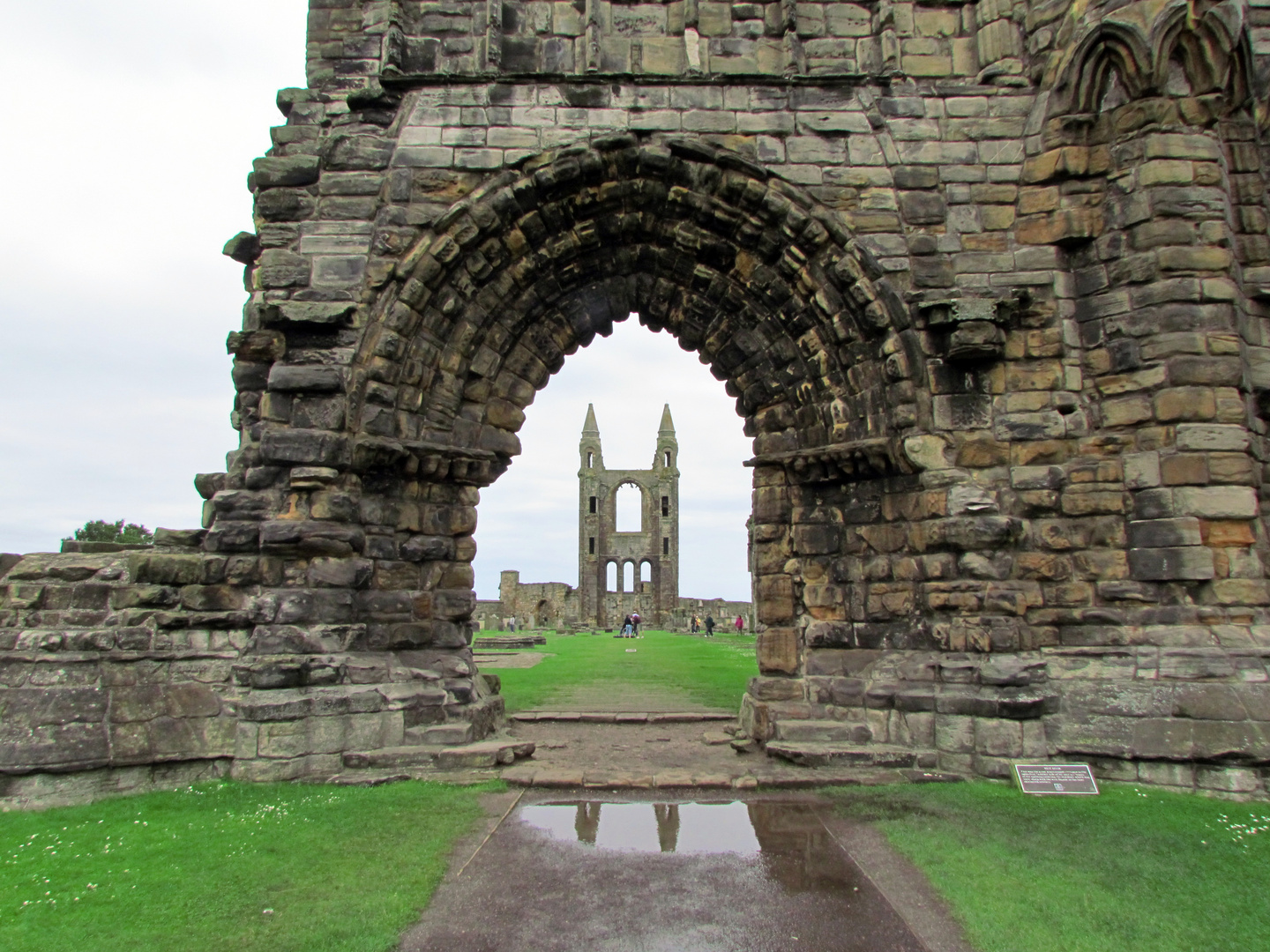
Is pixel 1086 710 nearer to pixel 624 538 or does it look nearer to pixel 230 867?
pixel 230 867

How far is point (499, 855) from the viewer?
15.0 feet

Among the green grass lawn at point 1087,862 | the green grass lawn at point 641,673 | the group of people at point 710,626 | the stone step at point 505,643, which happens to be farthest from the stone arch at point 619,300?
the group of people at point 710,626

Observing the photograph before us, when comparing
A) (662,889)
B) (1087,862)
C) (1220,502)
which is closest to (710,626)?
(1220,502)

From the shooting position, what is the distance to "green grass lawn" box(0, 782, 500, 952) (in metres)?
3.50

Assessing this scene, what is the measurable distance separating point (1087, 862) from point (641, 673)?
1067 cm

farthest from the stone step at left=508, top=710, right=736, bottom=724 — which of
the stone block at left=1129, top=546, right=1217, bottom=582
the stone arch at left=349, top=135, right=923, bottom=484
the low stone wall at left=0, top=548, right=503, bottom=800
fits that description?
the stone block at left=1129, top=546, right=1217, bottom=582

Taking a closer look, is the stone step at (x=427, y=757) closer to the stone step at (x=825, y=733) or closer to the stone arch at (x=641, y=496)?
the stone step at (x=825, y=733)

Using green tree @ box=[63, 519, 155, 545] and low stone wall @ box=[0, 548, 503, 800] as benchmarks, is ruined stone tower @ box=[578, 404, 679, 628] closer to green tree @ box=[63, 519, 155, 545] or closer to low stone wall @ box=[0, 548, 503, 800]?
green tree @ box=[63, 519, 155, 545]

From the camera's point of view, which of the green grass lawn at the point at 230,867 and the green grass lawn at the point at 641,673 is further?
the green grass lawn at the point at 641,673

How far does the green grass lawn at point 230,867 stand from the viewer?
11.5ft

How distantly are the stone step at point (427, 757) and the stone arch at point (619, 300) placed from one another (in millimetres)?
2458

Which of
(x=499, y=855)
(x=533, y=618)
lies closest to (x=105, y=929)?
(x=499, y=855)

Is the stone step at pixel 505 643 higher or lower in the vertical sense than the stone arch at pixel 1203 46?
lower

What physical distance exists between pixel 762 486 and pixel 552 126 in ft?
13.7
